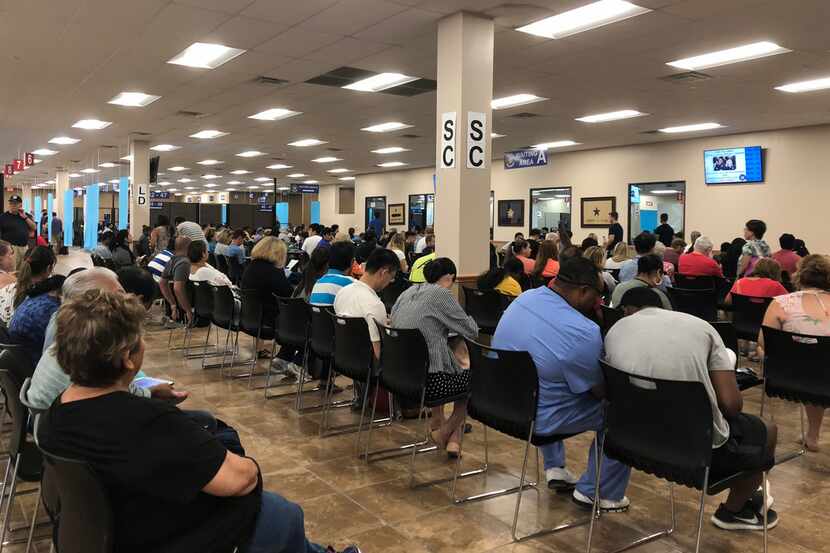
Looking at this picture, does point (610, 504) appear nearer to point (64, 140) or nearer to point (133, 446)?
point (133, 446)

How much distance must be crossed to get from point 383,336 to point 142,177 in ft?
41.8

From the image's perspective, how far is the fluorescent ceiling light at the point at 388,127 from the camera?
11.9 m

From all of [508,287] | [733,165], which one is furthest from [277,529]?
[733,165]

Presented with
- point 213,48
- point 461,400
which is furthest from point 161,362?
point 461,400

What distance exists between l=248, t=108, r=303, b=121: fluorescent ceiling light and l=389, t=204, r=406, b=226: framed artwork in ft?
32.2

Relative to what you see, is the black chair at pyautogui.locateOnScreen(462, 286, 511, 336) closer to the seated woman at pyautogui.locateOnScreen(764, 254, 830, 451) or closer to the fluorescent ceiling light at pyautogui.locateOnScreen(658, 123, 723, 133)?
the seated woman at pyautogui.locateOnScreen(764, 254, 830, 451)

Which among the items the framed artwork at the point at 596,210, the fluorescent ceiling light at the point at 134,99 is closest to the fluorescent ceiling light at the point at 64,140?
the fluorescent ceiling light at the point at 134,99

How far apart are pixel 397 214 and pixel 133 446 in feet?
65.6

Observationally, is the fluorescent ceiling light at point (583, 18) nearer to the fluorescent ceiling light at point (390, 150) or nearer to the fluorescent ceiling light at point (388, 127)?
the fluorescent ceiling light at point (388, 127)

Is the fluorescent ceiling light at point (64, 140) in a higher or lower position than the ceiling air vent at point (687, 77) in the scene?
higher

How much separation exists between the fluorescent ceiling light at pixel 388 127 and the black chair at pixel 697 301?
21.9 feet

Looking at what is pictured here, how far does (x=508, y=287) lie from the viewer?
6090mm

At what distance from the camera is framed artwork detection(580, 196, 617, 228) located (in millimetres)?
15020

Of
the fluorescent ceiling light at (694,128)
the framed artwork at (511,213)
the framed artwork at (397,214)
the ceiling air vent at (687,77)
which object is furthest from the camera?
the framed artwork at (397,214)
